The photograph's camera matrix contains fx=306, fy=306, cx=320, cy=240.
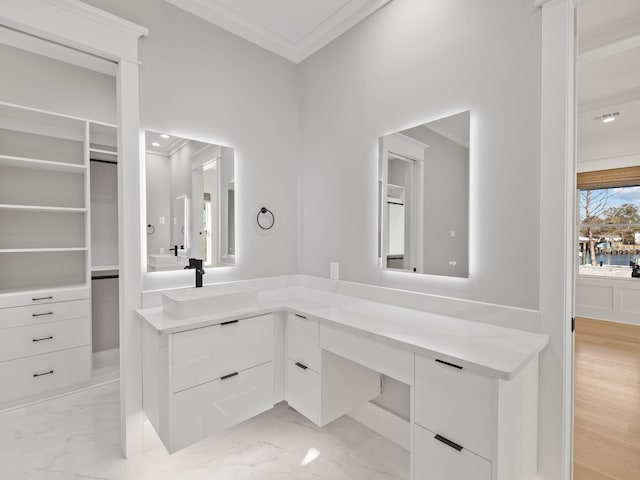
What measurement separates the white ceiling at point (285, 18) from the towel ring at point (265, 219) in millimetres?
1297

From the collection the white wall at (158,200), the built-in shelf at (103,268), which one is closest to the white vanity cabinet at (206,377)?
the white wall at (158,200)

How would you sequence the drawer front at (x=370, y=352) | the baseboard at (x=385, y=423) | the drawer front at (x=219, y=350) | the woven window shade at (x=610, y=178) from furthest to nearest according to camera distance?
the woven window shade at (x=610, y=178) → the baseboard at (x=385, y=423) → the drawer front at (x=219, y=350) → the drawer front at (x=370, y=352)

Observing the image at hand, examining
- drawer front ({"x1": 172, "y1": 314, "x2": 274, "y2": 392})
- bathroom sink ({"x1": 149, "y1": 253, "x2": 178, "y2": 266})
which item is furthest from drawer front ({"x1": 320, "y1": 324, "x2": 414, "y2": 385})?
bathroom sink ({"x1": 149, "y1": 253, "x2": 178, "y2": 266})

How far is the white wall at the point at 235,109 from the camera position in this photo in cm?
190

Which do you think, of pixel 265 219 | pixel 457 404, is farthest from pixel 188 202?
pixel 457 404

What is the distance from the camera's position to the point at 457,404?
1.12 m

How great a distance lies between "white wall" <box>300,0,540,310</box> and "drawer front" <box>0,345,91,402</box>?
6.69 feet

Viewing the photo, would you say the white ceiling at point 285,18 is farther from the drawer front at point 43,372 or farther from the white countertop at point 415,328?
the drawer front at point 43,372

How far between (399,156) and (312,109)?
38.8 inches

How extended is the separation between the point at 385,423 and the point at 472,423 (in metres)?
1.08

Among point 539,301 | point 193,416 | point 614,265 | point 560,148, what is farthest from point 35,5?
point 614,265

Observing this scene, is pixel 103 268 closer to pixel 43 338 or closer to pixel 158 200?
pixel 43 338


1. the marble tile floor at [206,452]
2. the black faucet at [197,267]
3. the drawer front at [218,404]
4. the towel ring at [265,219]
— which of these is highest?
the towel ring at [265,219]

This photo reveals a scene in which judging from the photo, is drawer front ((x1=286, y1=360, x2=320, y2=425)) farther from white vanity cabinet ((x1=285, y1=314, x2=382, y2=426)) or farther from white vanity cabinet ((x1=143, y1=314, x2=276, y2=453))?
white vanity cabinet ((x1=143, y1=314, x2=276, y2=453))
